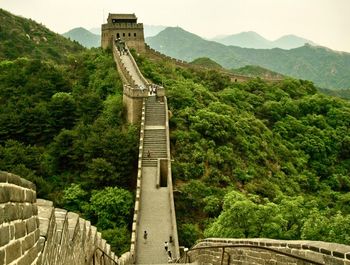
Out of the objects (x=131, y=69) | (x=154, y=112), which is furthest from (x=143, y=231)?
(x=131, y=69)

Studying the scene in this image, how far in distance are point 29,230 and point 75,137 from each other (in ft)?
78.2

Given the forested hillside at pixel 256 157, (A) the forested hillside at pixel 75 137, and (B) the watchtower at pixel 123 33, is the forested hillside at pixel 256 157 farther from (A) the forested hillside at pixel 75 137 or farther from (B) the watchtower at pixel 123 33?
(B) the watchtower at pixel 123 33

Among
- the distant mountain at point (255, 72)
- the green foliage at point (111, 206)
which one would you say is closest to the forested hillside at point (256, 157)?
the green foliage at point (111, 206)

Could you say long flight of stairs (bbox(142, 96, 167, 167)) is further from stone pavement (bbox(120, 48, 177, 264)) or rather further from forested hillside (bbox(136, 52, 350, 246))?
forested hillside (bbox(136, 52, 350, 246))

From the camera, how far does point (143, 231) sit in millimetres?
20016

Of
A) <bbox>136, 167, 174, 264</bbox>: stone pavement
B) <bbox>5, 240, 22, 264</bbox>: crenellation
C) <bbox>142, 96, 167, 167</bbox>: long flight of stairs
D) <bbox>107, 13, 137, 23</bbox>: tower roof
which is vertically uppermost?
<bbox>107, 13, 137, 23</bbox>: tower roof

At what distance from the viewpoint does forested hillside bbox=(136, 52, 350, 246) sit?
16500mm

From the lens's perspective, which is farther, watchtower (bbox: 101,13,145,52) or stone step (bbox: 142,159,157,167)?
watchtower (bbox: 101,13,145,52)

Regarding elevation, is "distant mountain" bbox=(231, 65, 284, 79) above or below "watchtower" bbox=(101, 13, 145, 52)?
above

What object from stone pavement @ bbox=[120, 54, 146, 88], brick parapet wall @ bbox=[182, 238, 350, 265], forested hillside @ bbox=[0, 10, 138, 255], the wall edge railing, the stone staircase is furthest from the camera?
stone pavement @ bbox=[120, 54, 146, 88]

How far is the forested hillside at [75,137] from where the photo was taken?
22750 mm

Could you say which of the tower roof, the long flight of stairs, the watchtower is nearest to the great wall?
the long flight of stairs

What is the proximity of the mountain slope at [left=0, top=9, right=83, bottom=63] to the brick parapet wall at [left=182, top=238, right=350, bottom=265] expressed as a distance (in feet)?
194

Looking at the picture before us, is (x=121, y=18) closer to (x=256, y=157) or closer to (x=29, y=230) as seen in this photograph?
(x=256, y=157)
